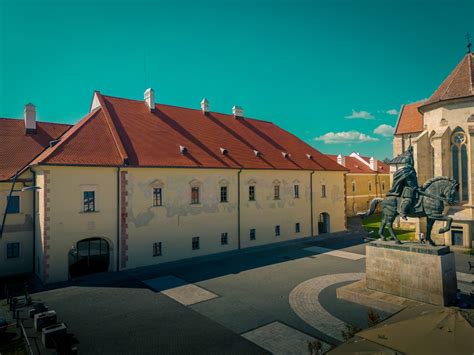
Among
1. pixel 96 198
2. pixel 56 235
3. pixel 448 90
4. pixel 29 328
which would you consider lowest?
pixel 29 328

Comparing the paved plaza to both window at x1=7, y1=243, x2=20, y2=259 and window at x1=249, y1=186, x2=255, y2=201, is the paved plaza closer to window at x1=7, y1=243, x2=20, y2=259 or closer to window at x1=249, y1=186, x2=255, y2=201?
window at x1=7, y1=243, x2=20, y2=259

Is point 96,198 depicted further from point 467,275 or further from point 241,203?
point 467,275

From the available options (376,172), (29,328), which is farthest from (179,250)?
(376,172)

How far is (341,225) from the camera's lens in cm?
3581

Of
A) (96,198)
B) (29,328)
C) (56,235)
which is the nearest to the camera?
(29,328)

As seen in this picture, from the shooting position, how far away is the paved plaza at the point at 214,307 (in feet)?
37.5

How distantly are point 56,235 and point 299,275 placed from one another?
15.0 m

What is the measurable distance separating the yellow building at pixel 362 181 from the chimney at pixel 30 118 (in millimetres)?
42817

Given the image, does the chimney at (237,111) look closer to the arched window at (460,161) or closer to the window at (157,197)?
the window at (157,197)

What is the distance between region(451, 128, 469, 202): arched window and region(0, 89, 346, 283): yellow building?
1182 centimetres

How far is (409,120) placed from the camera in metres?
43.6

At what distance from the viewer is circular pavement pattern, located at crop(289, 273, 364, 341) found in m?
12.4

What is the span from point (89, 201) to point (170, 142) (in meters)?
7.79

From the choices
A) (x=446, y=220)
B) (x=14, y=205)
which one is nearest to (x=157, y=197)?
A: (x=14, y=205)
